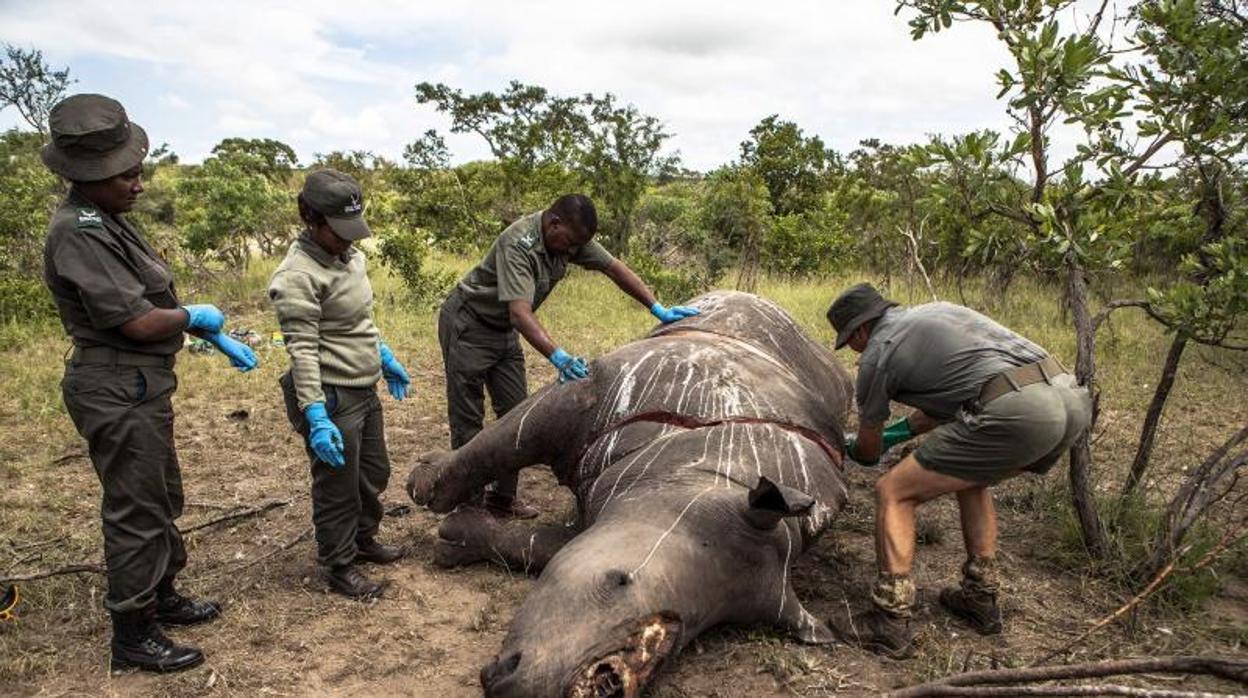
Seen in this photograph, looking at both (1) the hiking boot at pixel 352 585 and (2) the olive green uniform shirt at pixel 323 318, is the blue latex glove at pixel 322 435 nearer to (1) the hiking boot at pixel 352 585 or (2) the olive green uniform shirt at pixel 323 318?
(2) the olive green uniform shirt at pixel 323 318

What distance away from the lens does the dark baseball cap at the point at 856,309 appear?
13.7 feet

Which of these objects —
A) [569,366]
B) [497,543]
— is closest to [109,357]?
[497,543]

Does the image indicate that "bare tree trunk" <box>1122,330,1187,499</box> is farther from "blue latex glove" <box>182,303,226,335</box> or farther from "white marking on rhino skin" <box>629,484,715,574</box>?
"blue latex glove" <box>182,303,226,335</box>

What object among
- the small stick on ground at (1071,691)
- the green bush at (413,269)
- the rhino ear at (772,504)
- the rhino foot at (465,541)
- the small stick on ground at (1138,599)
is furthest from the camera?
the green bush at (413,269)

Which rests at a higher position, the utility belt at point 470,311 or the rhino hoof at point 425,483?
the utility belt at point 470,311

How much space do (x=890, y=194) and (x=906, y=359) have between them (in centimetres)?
1104

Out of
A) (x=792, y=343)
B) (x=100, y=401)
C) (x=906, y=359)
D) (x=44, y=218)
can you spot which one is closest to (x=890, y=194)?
(x=792, y=343)

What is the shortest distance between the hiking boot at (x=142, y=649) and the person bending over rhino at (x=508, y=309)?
5.98 ft

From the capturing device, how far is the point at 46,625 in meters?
3.82

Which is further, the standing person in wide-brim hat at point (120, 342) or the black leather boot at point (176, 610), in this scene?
the black leather boot at point (176, 610)

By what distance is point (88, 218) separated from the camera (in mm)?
3207

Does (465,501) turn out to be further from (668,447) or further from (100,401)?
(100,401)

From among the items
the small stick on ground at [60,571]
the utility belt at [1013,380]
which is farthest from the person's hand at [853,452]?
the small stick on ground at [60,571]

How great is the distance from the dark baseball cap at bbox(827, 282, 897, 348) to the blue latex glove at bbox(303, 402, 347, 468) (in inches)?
93.5
